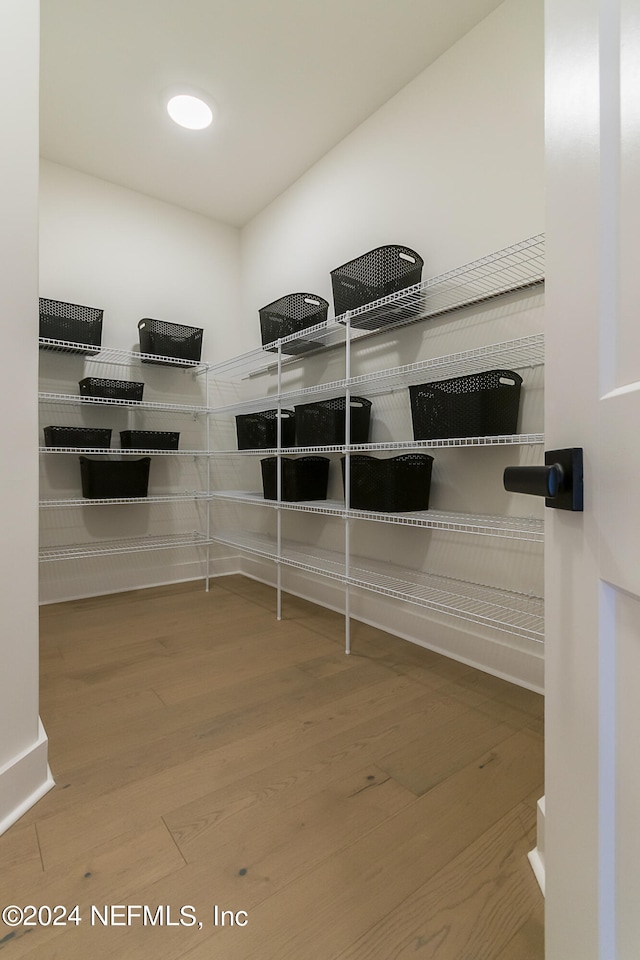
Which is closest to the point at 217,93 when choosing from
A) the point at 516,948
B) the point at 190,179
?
the point at 190,179

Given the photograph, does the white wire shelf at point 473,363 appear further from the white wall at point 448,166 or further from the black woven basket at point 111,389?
the black woven basket at point 111,389

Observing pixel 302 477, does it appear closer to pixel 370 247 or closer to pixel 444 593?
pixel 444 593

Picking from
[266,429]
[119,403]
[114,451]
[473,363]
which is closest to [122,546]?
[114,451]

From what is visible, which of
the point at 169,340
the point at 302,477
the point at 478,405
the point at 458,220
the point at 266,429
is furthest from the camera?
the point at 169,340

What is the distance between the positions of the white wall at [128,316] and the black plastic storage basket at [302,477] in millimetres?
921

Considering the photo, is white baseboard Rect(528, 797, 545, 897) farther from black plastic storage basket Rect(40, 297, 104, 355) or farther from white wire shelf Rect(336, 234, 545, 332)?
black plastic storage basket Rect(40, 297, 104, 355)

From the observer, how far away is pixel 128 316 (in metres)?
2.84

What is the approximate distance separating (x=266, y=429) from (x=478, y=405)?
132cm

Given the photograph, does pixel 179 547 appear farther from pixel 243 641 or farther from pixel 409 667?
pixel 409 667

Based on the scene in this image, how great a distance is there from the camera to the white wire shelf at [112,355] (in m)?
2.39

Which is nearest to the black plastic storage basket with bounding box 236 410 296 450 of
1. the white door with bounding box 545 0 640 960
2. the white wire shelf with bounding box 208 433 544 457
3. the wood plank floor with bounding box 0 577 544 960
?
the white wire shelf with bounding box 208 433 544 457

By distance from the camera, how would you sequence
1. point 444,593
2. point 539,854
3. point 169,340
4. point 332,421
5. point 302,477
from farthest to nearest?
point 169,340, point 302,477, point 332,421, point 444,593, point 539,854

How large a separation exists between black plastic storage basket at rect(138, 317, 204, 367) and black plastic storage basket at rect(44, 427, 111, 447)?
0.51 m

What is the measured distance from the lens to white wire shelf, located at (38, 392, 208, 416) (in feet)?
7.77
